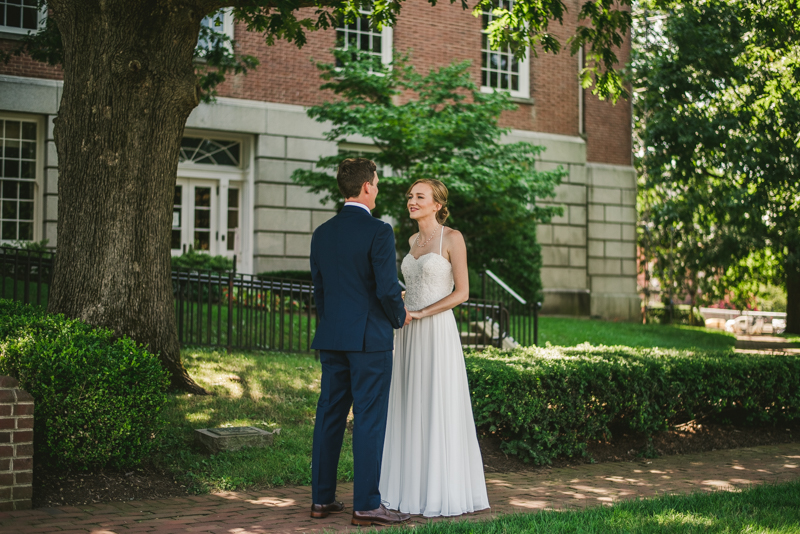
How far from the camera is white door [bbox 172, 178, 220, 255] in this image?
1722 centimetres

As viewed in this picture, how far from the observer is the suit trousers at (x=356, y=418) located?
4492mm

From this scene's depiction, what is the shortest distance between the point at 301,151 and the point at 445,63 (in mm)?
4410

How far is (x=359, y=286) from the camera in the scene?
4.53 metres

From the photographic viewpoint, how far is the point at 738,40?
1307 centimetres

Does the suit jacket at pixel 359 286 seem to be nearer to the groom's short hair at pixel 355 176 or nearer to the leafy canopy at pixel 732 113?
the groom's short hair at pixel 355 176

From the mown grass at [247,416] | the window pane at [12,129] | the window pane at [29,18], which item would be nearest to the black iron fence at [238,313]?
the mown grass at [247,416]

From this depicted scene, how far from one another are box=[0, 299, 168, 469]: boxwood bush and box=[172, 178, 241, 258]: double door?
11.8 m

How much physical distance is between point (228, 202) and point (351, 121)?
14.8 ft

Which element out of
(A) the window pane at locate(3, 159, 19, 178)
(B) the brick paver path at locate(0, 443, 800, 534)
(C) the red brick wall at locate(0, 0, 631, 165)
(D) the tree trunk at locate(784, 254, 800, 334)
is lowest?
(B) the brick paver path at locate(0, 443, 800, 534)

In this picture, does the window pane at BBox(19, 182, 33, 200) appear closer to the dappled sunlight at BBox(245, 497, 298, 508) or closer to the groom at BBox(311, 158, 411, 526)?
the dappled sunlight at BBox(245, 497, 298, 508)

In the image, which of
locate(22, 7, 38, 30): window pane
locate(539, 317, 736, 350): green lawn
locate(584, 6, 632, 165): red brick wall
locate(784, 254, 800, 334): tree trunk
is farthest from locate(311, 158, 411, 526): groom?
locate(784, 254, 800, 334): tree trunk

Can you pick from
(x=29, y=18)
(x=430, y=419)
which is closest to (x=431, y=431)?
(x=430, y=419)

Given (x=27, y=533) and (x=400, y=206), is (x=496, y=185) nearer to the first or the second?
(x=400, y=206)

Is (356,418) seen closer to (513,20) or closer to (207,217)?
(513,20)
